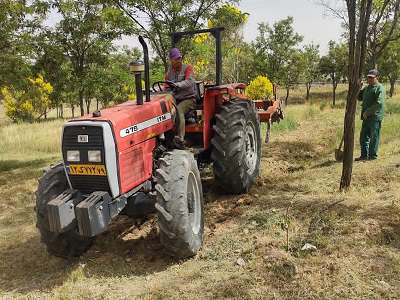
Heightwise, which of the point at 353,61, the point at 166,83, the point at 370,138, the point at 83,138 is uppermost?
the point at 353,61

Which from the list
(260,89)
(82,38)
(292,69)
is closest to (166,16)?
(82,38)

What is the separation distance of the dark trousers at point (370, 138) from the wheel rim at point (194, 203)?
4.46m

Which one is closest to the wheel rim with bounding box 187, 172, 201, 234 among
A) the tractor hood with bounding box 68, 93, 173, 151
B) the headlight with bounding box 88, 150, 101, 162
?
the tractor hood with bounding box 68, 93, 173, 151

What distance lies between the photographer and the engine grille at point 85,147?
4.28 meters

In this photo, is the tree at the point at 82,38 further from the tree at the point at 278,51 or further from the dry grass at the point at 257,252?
the tree at the point at 278,51

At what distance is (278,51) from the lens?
36500mm

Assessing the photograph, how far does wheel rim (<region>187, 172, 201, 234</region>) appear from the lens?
4.75 metres

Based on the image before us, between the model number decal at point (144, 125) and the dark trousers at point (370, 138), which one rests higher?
the model number decal at point (144, 125)

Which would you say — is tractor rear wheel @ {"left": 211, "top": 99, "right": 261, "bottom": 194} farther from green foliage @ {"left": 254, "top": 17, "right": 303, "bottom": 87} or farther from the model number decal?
green foliage @ {"left": 254, "top": 17, "right": 303, "bottom": 87}

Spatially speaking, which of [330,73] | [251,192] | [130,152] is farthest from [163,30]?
[330,73]

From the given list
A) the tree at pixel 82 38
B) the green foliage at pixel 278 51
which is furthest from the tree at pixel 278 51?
the tree at pixel 82 38

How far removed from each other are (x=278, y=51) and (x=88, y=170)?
33968mm

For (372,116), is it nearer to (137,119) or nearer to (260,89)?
(137,119)

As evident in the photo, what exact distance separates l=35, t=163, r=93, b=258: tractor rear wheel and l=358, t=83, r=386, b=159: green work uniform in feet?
18.1
